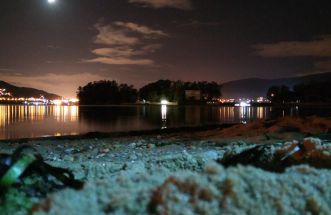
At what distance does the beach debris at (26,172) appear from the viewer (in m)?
3.42

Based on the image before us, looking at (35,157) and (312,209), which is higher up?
(35,157)

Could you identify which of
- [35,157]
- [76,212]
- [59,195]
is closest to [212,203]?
[76,212]

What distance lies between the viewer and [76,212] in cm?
264

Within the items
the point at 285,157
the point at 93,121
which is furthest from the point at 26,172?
the point at 93,121

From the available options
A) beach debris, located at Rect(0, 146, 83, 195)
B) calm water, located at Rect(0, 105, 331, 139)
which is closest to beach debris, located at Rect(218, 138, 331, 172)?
beach debris, located at Rect(0, 146, 83, 195)

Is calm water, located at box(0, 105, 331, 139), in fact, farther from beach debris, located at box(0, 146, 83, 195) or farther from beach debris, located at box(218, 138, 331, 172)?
beach debris, located at box(0, 146, 83, 195)

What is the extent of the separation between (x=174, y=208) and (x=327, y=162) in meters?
3.06

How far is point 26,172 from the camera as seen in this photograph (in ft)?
12.7

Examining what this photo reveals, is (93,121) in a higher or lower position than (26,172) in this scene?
lower

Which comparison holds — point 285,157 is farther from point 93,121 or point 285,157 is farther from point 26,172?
point 93,121

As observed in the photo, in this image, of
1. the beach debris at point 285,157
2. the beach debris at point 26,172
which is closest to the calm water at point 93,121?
the beach debris at point 285,157

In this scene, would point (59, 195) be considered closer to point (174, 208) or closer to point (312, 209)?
point (174, 208)

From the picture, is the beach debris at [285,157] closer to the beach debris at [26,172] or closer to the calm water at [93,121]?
the beach debris at [26,172]

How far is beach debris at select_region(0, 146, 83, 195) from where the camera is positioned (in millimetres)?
3418
